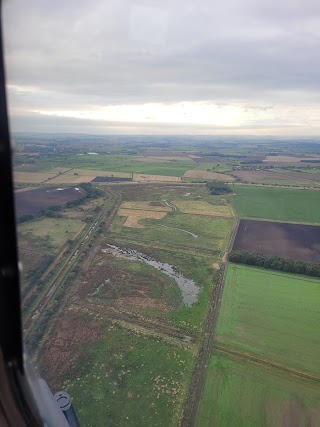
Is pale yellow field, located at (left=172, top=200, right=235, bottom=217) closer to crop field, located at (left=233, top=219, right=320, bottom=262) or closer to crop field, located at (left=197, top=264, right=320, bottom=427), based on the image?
crop field, located at (left=233, top=219, right=320, bottom=262)

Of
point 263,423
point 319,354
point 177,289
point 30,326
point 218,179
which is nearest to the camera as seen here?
point 263,423

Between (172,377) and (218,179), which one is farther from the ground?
(218,179)

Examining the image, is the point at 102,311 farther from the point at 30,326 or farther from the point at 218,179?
the point at 218,179

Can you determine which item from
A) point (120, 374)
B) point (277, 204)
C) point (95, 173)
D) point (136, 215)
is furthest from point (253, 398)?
point (95, 173)

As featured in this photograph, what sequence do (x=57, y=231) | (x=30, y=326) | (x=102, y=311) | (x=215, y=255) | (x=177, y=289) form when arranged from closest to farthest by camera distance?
(x=30, y=326) → (x=102, y=311) → (x=177, y=289) → (x=215, y=255) → (x=57, y=231)

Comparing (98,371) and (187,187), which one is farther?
(187,187)

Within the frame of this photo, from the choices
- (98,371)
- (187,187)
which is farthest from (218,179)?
(98,371)
